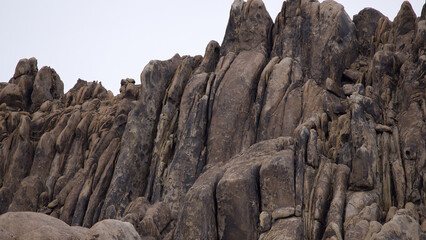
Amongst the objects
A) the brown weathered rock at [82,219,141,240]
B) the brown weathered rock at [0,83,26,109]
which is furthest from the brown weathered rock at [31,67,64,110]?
the brown weathered rock at [82,219,141,240]

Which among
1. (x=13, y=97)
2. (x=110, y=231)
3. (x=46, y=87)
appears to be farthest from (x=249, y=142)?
(x=13, y=97)

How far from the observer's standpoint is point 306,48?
52344mm

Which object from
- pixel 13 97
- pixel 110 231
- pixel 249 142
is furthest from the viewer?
pixel 13 97

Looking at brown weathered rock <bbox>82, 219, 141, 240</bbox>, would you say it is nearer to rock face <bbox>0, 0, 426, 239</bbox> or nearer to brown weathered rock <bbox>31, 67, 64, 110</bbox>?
rock face <bbox>0, 0, 426, 239</bbox>

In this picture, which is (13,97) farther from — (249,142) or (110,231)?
(110,231)

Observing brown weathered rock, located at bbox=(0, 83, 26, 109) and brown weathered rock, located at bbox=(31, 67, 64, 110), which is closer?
brown weathered rock, located at bbox=(0, 83, 26, 109)

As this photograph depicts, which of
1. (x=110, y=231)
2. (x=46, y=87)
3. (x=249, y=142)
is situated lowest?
(x=110, y=231)

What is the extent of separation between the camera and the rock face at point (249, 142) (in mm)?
38312

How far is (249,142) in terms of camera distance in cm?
4772

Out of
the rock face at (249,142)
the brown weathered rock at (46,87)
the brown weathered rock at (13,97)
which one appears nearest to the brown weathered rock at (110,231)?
the rock face at (249,142)

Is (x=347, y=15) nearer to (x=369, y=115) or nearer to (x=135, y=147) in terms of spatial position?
(x=369, y=115)

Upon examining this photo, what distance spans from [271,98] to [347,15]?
12.4 meters

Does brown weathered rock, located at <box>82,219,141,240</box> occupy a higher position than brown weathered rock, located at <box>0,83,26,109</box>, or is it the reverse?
brown weathered rock, located at <box>0,83,26,109</box>

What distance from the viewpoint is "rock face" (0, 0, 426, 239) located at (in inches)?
1508
